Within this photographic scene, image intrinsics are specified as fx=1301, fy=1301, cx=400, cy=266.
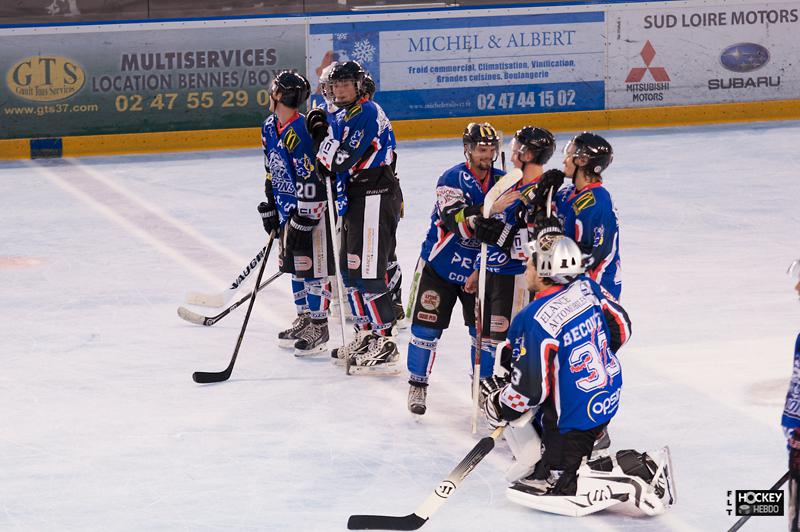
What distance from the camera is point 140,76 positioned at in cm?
1373

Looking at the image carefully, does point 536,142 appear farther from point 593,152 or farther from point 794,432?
point 794,432

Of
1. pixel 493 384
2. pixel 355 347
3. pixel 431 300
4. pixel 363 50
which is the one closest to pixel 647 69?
pixel 363 50

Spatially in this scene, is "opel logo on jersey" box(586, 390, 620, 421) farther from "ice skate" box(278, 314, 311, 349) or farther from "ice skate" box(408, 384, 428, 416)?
"ice skate" box(278, 314, 311, 349)

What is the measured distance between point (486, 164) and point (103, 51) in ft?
29.0

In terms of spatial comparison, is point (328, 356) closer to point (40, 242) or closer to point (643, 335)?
point (643, 335)

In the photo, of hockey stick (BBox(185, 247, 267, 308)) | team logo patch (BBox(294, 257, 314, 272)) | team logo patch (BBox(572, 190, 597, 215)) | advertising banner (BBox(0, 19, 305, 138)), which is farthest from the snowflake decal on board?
team logo patch (BBox(572, 190, 597, 215))

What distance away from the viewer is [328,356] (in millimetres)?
7156

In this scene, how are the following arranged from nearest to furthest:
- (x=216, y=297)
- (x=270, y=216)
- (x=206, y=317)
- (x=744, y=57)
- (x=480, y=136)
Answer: (x=480, y=136) < (x=270, y=216) < (x=206, y=317) < (x=216, y=297) < (x=744, y=57)

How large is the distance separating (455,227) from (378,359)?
1.30 meters

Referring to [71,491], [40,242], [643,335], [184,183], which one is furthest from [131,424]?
[184,183]

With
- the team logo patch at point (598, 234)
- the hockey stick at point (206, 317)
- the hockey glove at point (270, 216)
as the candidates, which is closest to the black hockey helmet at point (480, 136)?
the team logo patch at point (598, 234)

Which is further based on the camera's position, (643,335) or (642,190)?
(642,190)

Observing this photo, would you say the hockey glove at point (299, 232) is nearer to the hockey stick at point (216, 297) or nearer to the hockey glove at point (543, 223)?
the hockey stick at point (216, 297)

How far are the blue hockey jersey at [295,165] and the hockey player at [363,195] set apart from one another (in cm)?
21
